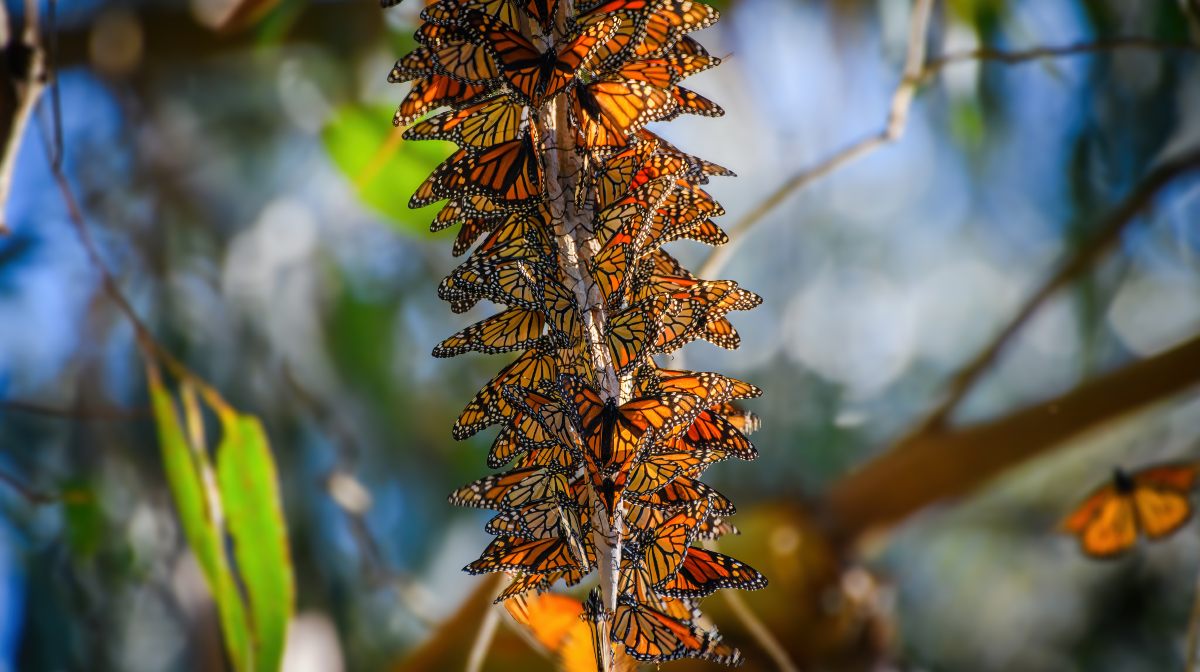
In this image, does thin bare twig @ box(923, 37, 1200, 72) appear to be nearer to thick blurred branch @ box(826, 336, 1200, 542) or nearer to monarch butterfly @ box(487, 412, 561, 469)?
thick blurred branch @ box(826, 336, 1200, 542)

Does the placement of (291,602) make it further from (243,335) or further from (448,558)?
(243,335)

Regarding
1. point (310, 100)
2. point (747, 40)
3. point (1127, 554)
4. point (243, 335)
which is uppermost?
point (310, 100)

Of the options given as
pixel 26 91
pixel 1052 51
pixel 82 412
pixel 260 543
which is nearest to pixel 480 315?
pixel 260 543

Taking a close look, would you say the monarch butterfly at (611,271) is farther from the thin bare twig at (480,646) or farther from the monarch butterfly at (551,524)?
the thin bare twig at (480,646)

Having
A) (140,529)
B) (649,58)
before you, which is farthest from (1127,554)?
(140,529)

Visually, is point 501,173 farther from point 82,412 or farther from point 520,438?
point 82,412

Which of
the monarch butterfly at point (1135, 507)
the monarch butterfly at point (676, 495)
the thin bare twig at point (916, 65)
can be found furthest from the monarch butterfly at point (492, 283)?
the monarch butterfly at point (1135, 507)

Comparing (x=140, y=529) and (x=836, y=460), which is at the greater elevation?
(x=140, y=529)
